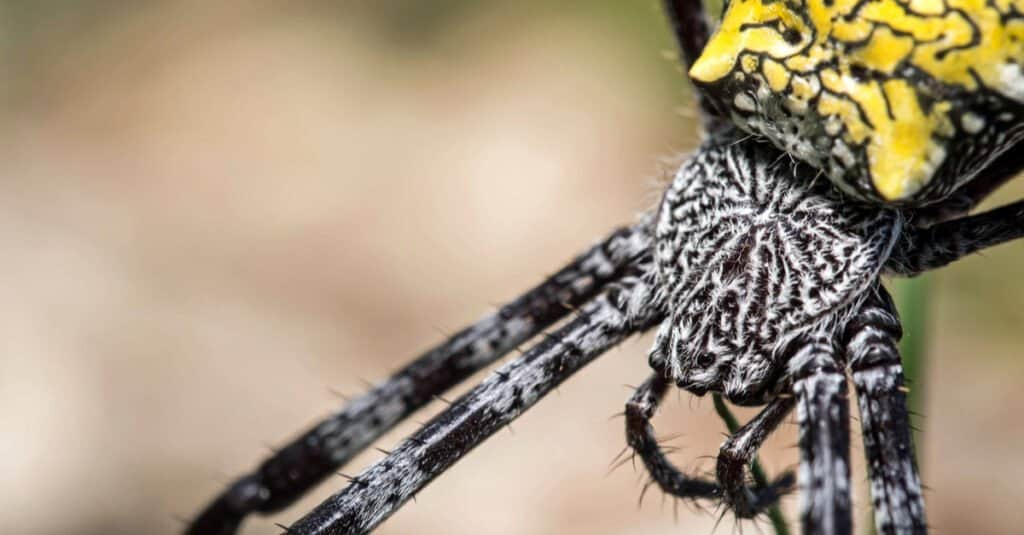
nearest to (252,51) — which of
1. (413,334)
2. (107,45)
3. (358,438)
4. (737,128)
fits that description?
(107,45)

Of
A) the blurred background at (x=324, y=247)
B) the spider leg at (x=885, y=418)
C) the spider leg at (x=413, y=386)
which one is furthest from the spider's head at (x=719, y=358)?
the blurred background at (x=324, y=247)

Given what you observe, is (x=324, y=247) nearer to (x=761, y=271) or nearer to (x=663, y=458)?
(x=663, y=458)

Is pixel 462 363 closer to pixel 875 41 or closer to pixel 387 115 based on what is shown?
pixel 875 41

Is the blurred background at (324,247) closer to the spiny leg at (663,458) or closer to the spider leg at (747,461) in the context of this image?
the spiny leg at (663,458)

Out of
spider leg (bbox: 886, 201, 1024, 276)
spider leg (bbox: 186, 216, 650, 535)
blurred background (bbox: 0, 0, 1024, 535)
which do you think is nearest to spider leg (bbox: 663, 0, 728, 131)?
blurred background (bbox: 0, 0, 1024, 535)

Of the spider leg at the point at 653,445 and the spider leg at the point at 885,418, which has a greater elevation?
the spider leg at the point at 653,445

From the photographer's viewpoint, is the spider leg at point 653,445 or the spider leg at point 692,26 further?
the spider leg at point 692,26

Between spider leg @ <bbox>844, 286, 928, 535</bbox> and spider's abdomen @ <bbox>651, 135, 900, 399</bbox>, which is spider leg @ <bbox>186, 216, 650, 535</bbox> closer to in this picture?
spider's abdomen @ <bbox>651, 135, 900, 399</bbox>
